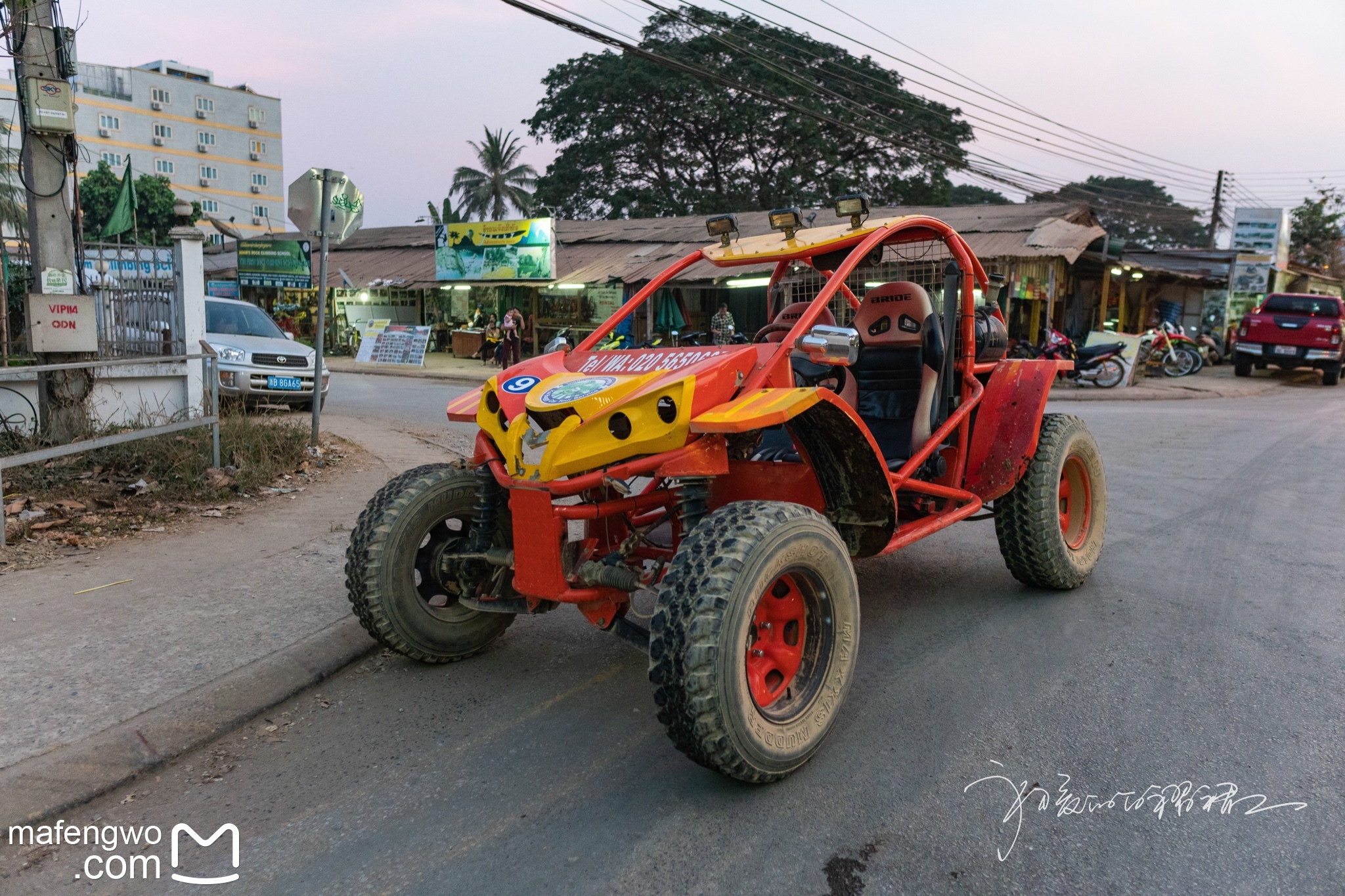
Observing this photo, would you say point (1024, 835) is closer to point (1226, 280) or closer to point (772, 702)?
point (772, 702)

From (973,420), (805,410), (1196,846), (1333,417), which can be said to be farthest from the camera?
(1333,417)

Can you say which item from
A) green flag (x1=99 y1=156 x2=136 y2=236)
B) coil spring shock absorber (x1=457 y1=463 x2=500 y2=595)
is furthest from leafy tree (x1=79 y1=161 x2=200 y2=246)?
coil spring shock absorber (x1=457 y1=463 x2=500 y2=595)

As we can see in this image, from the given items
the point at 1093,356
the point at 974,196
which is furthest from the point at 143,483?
the point at 974,196

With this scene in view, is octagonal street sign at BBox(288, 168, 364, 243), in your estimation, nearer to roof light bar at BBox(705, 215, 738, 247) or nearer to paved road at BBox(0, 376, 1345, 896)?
roof light bar at BBox(705, 215, 738, 247)

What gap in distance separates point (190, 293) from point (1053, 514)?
7.33 m

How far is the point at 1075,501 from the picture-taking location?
17.8 ft

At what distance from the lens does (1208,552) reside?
5852mm

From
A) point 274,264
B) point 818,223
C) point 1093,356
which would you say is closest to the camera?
point 1093,356

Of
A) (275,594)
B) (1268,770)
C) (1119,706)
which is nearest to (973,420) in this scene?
(1119,706)

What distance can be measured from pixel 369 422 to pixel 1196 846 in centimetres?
1092

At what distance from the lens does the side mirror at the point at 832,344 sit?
3252 mm

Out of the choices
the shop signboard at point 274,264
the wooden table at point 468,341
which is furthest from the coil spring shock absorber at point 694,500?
the shop signboard at point 274,264

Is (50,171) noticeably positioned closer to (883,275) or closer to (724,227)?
(724,227)

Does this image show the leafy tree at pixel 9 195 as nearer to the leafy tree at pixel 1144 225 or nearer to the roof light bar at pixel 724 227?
the roof light bar at pixel 724 227
